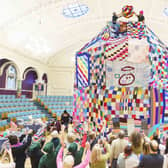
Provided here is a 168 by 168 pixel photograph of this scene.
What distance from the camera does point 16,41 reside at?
396 inches

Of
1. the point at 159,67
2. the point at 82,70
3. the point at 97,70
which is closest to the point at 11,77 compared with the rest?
the point at 82,70

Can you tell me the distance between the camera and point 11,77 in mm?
12094

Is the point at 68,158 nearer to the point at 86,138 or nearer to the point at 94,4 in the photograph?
the point at 86,138

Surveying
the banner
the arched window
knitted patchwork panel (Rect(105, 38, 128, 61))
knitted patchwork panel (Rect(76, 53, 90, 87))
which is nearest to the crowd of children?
the banner

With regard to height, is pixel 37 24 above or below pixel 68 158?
above

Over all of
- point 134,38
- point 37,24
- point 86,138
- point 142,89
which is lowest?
point 86,138

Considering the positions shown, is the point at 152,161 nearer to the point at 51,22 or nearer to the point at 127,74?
the point at 127,74

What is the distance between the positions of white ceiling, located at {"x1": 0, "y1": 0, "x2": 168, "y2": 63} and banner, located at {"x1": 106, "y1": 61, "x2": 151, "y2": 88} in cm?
Result: 578

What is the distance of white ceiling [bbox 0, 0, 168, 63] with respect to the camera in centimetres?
802

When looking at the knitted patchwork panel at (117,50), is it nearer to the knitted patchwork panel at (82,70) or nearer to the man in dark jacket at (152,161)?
the knitted patchwork panel at (82,70)

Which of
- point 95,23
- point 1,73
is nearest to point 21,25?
point 1,73

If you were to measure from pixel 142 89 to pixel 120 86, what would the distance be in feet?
1.29

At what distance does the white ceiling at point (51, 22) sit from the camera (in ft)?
26.3

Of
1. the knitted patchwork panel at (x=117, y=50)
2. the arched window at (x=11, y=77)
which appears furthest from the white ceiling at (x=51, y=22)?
the knitted patchwork panel at (x=117, y=50)
